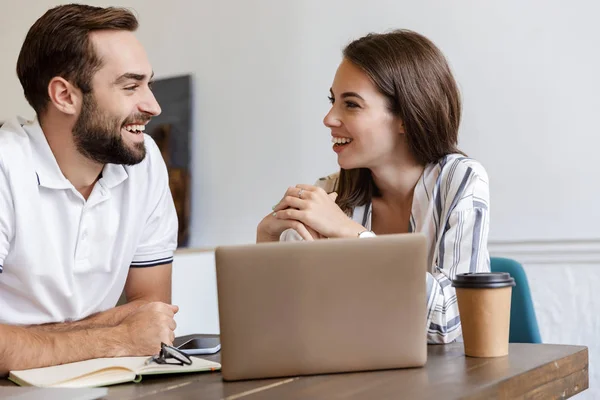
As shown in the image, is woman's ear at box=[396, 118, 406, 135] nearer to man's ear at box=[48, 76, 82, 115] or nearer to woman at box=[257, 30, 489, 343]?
woman at box=[257, 30, 489, 343]

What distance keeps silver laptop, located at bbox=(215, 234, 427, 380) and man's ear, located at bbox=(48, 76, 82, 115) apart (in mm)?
1029

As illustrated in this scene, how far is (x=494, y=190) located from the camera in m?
2.46

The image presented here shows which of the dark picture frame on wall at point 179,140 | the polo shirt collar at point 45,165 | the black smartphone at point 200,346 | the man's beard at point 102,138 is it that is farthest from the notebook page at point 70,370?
the dark picture frame on wall at point 179,140

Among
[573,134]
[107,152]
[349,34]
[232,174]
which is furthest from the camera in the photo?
[232,174]

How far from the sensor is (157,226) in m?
1.96

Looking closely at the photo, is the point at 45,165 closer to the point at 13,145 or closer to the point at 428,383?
the point at 13,145

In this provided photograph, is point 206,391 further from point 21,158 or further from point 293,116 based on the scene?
point 293,116

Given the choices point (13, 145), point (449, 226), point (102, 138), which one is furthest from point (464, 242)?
point (13, 145)

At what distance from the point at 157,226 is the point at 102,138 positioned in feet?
0.91

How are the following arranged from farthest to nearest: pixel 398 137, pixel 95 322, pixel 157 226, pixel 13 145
A: pixel 157 226
pixel 398 137
pixel 13 145
pixel 95 322

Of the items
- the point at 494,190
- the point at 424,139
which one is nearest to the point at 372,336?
the point at 424,139

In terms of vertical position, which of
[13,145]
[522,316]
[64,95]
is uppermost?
[64,95]

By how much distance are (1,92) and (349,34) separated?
2140mm

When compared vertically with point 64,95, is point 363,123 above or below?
below
